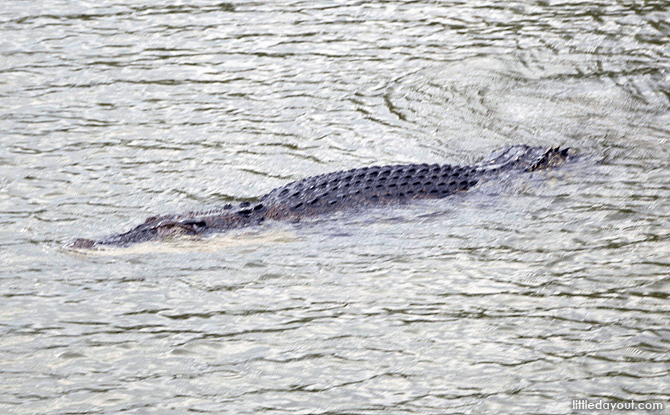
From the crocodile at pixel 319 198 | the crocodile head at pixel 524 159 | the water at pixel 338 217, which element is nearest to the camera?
the water at pixel 338 217

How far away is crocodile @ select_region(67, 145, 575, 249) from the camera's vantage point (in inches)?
272

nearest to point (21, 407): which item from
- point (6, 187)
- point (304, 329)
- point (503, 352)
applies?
point (304, 329)

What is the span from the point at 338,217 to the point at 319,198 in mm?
202

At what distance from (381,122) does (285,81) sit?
159 centimetres

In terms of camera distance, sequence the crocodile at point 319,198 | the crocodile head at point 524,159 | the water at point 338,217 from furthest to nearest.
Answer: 1. the crocodile head at point 524,159
2. the crocodile at point 319,198
3. the water at point 338,217

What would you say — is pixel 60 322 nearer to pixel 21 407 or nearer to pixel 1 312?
pixel 1 312

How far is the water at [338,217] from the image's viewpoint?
17.2 feet

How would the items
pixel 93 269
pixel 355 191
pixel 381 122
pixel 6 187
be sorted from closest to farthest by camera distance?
pixel 93 269 → pixel 355 191 → pixel 6 187 → pixel 381 122

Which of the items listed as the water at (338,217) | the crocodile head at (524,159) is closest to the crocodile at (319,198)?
the water at (338,217)

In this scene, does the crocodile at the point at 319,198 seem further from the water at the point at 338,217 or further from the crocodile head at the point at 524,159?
the crocodile head at the point at 524,159

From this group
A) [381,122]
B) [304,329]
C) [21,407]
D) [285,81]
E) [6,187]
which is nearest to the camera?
[21,407]

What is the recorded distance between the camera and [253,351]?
18.1 ft

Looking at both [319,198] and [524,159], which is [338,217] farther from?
[524,159]

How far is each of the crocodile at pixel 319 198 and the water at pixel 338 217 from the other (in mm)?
129
